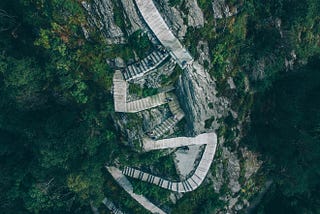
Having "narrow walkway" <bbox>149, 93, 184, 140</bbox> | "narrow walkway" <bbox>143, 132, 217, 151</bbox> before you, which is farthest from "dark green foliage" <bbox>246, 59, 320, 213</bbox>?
"narrow walkway" <bbox>149, 93, 184, 140</bbox>

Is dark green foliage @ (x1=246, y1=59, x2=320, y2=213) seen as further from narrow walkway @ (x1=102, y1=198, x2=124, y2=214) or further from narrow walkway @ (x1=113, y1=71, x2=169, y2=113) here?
narrow walkway @ (x1=102, y1=198, x2=124, y2=214)

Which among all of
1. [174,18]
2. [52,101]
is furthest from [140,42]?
[52,101]

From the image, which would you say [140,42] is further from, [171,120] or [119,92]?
[171,120]

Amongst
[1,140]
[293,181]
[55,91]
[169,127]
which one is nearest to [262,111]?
[293,181]

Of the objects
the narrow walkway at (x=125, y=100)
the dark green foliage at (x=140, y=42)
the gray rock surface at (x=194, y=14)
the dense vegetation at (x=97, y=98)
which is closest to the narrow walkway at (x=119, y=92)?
the narrow walkway at (x=125, y=100)

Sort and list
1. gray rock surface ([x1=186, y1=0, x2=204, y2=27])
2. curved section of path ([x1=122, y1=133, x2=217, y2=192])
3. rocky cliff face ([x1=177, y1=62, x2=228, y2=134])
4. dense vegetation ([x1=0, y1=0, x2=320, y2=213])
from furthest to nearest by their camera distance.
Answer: curved section of path ([x1=122, y1=133, x2=217, y2=192]), rocky cliff face ([x1=177, y1=62, x2=228, y2=134]), dense vegetation ([x1=0, y1=0, x2=320, y2=213]), gray rock surface ([x1=186, y1=0, x2=204, y2=27])

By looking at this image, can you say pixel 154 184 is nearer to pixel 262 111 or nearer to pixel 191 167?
pixel 191 167
